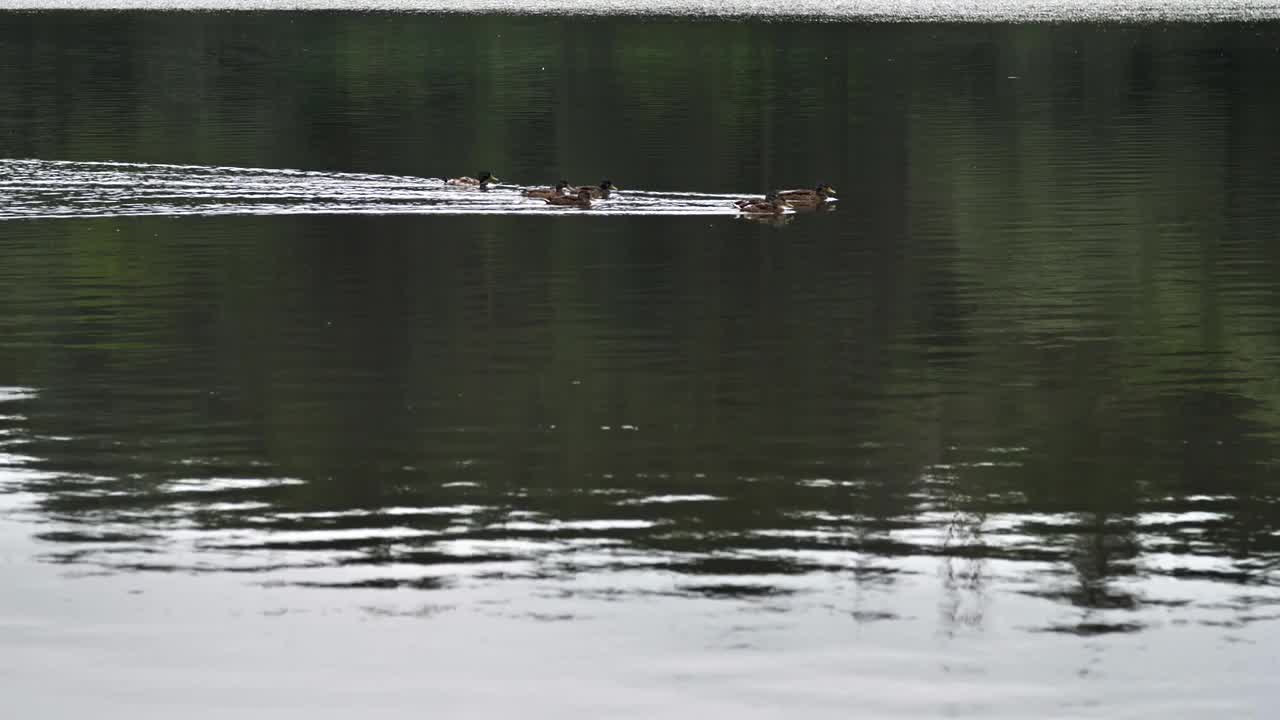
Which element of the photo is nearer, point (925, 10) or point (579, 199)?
point (579, 199)

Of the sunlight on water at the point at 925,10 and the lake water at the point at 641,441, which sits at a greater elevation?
the sunlight on water at the point at 925,10

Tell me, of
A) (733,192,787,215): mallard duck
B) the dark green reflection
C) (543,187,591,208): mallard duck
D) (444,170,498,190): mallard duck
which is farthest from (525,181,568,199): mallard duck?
(733,192,787,215): mallard duck

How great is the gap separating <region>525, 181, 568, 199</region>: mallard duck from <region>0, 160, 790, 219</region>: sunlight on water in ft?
0.65

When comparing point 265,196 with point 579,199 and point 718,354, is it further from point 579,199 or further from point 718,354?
point 718,354

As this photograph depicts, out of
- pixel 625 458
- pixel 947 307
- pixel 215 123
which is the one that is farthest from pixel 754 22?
pixel 625 458

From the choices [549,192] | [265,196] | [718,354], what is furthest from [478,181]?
[718,354]

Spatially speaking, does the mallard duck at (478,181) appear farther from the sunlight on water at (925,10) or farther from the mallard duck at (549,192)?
the sunlight on water at (925,10)

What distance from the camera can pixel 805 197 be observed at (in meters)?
49.5

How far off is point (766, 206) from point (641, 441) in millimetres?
23902

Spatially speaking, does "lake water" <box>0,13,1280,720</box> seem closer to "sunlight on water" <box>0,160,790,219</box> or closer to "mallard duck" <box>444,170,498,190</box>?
"sunlight on water" <box>0,160,790,219</box>

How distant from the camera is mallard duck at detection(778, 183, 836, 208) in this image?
48.7 m

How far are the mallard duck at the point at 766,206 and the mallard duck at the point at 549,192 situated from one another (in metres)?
3.87

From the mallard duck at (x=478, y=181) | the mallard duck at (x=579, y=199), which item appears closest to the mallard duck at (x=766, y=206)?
the mallard duck at (x=579, y=199)

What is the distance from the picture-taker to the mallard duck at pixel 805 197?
48.7 m
